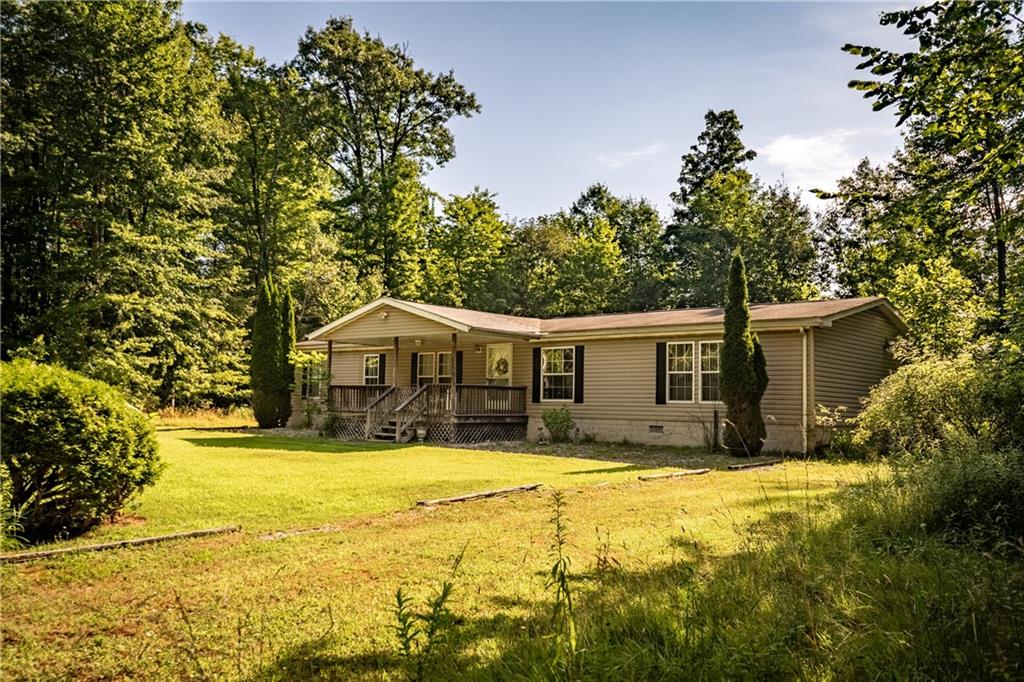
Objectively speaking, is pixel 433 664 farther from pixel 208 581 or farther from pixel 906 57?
pixel 906 57

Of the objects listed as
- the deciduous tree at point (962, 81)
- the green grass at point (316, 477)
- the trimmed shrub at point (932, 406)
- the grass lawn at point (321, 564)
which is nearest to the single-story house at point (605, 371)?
the green grass at point (316, 477)

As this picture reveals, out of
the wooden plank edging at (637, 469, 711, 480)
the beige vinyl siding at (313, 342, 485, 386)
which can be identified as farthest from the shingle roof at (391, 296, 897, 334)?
the wooden plank edging at (637, 469, 711, 480)

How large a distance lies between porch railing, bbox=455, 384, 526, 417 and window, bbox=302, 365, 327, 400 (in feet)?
27.4

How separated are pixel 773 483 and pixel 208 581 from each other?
8.14 metres

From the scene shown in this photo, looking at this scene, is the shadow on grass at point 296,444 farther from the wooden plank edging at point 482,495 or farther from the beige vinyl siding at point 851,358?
the beige vinyl siding at point 851,358

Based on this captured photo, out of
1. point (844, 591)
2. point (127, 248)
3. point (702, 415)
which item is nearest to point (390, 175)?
point (127, 248)

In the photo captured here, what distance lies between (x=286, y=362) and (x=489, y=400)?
8.89m

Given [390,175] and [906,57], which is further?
[390,175]

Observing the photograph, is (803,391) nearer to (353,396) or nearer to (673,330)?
(673,330)

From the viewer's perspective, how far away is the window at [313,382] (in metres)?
25.4

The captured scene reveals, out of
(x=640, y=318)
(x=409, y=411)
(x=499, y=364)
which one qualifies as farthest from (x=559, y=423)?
(x=409, y=411)

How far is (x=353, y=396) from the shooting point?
20969mm

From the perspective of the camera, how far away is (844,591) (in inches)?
159

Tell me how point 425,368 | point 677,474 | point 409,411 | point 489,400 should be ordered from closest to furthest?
point 677,474, point 409,411, point 489,400, point 425,368
